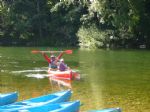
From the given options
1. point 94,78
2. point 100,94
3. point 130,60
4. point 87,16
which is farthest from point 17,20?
point 100,94

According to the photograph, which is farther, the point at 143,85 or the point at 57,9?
the point at 57,9

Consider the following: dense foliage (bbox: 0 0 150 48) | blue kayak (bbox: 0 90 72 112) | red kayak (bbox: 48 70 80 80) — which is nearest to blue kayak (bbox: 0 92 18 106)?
blue kayak (bbox: 0 90 72 112)

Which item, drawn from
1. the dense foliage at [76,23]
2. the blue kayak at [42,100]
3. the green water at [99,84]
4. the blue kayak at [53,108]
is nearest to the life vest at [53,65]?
the green water at [99,84]

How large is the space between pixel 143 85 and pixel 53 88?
440 centimetres

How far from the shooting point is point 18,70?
27.8m

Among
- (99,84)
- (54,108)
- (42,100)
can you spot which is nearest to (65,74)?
(99,84)

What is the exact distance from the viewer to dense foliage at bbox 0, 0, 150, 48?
46.5 metres

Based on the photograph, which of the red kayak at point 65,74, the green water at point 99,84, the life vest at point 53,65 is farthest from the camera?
the life vest at point 53,65

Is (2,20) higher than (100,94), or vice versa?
(2,20)

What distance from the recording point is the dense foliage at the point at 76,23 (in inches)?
1829

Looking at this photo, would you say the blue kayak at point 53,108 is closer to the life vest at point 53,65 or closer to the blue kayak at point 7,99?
the blue kayak at point 7,99

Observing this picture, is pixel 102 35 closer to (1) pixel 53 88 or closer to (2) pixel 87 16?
(2) pixel 87 16

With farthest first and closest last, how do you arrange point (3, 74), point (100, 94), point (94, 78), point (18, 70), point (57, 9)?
point (57, 9) < point (18, 70) < point (3, 74) < point (94, 78) < point (100, 94)

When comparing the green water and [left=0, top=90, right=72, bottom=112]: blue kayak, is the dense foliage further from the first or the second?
[left=0, top=90, right=72, bottom=112]: blue kayak
